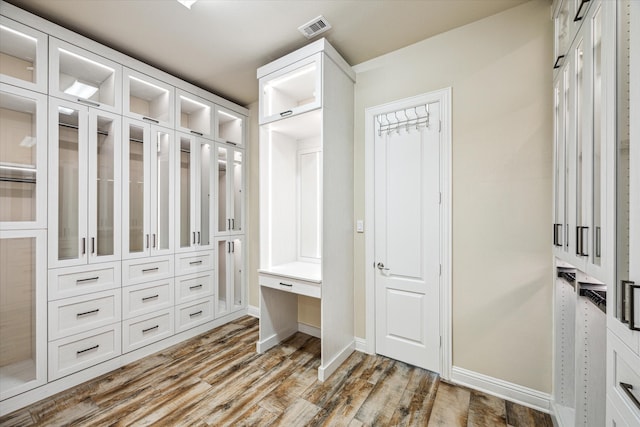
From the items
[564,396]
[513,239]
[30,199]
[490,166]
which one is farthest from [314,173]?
[564,396]

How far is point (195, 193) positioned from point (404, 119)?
→ 2.42 m

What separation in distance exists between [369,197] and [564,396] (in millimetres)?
1958

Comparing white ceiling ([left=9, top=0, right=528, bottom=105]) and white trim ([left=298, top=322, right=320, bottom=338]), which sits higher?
white ceiling ([left=9, top=0, right=528, bottom=105])

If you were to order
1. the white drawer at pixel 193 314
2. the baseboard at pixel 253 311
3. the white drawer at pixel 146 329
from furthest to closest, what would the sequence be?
1. the baseboard at pixel 253 311
2. the white drawer at pixel 193 314
3. the white drawer at pixel 146 329

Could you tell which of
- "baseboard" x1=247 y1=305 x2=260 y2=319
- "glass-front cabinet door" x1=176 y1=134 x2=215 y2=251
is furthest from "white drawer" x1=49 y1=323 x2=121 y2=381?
"baseboard" x1=247 y1=305 x2=260 y2=319

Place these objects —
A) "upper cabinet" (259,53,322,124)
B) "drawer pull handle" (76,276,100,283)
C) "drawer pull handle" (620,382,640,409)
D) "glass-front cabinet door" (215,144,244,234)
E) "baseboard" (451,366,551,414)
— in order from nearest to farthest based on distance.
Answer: "drawer pull handle" (620,382,640,409), "baseboard" (451,366,551,414), "drawer pull handle" (76,276,100,283), "upper cabinet" (259,53,322,124), "glass-front cabinet door" (215,144,244,234)

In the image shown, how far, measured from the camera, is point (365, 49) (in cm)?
248

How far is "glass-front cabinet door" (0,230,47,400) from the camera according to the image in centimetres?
193

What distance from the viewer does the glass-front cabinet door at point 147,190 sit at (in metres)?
2.49

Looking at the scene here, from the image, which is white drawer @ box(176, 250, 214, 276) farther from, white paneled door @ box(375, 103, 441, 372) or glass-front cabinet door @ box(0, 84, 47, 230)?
white paneled door @ box(375, 103, 441, 372)

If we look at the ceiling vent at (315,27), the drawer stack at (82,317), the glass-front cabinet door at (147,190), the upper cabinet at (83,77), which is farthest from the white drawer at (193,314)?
the ceiling vent at (315,27)

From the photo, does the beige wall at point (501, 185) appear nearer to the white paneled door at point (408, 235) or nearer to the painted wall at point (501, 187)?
the painted wall at point (501, 187)

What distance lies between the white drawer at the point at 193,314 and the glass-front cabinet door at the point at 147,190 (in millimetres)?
686

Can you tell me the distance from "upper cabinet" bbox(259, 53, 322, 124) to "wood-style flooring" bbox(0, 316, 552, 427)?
7.81 feet
